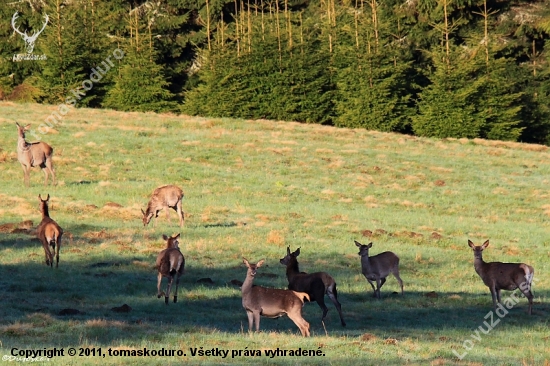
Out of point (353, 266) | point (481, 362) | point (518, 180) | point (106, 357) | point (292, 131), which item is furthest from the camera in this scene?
point (292, 131)

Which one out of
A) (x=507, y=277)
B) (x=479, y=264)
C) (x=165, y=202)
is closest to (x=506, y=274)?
(x=507, y=277)

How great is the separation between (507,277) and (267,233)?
9122 millimetres

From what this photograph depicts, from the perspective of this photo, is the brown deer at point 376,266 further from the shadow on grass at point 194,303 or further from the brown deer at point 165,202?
the brown deer at point 165,202

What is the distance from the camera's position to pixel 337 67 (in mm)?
69625

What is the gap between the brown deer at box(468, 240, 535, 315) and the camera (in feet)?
62.9

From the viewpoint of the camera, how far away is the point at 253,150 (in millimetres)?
47406

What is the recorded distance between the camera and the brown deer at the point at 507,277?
19.2 meters

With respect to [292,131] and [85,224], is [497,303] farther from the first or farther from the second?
[292,131]

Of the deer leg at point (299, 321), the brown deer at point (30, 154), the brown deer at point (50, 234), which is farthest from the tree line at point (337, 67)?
the deer leg at point (299, 321)

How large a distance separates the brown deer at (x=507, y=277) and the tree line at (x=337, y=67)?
1789 inches

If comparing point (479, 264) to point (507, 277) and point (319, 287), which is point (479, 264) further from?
point (319, 287)

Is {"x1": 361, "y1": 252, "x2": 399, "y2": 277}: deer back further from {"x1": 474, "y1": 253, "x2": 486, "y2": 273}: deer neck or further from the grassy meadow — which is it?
{"x1": 474, "y1": 253, "x2": 486, "y2": 273}: deer neck

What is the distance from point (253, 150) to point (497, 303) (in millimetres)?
28701

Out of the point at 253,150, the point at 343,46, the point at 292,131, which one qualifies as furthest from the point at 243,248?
the point at 343,46
